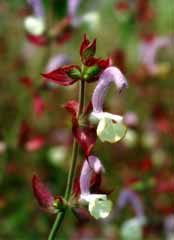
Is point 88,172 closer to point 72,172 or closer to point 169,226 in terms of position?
point 72,172

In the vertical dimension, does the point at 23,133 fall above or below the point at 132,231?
above

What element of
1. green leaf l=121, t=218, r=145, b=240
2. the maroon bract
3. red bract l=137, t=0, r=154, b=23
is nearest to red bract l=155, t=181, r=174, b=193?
green leaf l=121, t=218, r=145, b=240

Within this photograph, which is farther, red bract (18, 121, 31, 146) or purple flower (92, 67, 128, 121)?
red bract (18, 121, 31, 146)

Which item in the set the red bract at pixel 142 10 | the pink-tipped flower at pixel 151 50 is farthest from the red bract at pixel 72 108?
the red bract at pixel 142 10

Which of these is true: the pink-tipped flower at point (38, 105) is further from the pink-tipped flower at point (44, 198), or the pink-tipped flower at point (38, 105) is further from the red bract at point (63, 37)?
the pink-tipped flower at point (44, 198)

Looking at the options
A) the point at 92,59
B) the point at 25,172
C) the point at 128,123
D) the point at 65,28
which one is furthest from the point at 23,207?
the point at 92,59

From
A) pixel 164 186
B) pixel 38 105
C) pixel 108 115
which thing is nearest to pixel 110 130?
pixel 108 115

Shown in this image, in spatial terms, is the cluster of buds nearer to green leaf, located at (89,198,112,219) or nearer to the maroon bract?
green leaf, located at (89,198,112,219)

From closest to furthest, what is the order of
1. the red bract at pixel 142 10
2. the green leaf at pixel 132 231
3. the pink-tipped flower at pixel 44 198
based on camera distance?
the pink-tipped flower at pixel 44 198, the green leaf at pixel 132 231, the red bract at pixel 142 10
